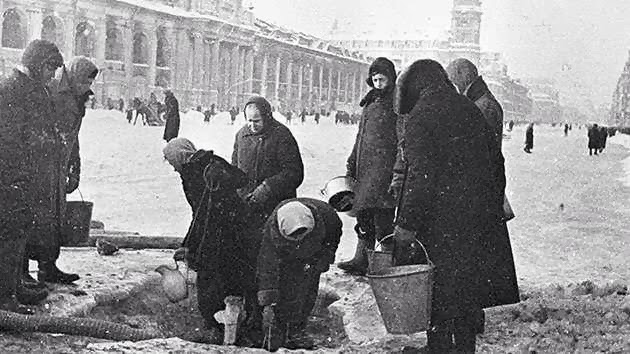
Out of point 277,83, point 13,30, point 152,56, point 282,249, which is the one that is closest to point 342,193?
point 282,249

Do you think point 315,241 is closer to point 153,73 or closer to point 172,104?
point 172,104

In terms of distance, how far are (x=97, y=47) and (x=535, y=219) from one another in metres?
30.3

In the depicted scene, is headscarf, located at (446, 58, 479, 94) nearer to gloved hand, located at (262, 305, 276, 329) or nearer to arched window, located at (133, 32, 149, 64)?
gloved hand, located at (262, 305, 276, 329)

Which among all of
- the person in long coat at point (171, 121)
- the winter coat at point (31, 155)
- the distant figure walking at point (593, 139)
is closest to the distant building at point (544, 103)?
the distant figure walking at point (593, 139)

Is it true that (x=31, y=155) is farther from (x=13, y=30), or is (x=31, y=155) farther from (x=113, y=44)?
(x=113, y=44)

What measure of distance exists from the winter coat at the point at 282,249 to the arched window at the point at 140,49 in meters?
38.5

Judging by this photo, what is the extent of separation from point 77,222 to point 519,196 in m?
9.70

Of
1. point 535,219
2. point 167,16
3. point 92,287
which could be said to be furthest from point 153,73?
point 92,287

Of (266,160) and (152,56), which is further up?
(152,56)

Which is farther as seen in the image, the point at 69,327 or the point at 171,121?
the point at 171,121

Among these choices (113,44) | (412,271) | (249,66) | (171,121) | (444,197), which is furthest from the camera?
(249,66)

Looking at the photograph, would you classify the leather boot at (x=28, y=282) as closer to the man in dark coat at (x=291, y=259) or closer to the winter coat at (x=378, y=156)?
the man in dark coat at (x=291, y=259)

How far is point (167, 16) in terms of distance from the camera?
4288 cm

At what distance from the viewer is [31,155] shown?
5.25m
